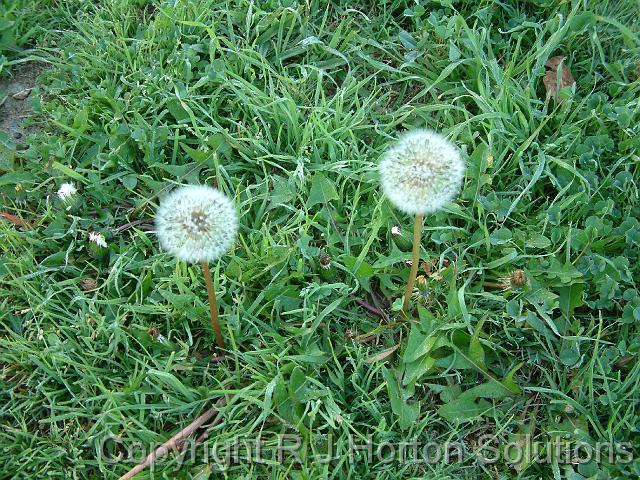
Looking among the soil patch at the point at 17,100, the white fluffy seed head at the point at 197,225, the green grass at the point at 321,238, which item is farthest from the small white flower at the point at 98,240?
the soil patch at the point at 17,100

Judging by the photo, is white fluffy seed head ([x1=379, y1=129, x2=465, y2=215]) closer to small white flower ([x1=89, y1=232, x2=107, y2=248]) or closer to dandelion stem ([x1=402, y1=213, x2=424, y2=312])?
dandelion stem ([x1=402, y1=213, x2=424, y2=312])

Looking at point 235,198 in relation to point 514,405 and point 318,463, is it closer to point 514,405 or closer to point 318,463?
point 318,463

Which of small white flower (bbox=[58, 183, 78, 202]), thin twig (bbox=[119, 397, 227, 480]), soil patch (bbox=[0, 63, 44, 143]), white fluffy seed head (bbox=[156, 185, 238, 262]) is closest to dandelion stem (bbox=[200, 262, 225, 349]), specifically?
white fluffy seed head (bbox=[156, 185, 238, 262])

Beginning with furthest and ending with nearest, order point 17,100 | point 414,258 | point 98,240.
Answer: point 17,100
point 98,240
point 414,258

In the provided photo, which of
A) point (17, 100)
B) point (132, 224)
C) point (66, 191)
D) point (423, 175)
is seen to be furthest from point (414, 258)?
point (17, 100)

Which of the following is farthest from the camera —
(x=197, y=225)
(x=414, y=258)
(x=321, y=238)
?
(x=321, y=238)

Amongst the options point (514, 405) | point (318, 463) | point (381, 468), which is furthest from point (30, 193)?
point (514, 405)

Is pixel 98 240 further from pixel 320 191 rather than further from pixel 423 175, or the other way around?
pixel 423 175
